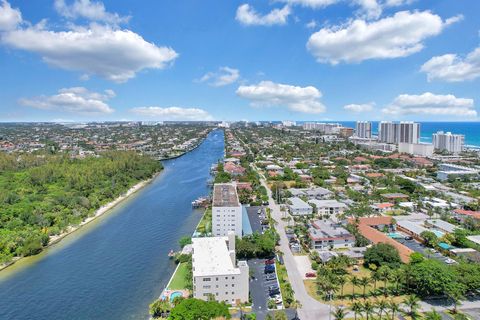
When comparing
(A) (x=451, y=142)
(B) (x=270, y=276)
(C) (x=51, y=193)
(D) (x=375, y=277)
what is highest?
(A) (x=451, y=142)

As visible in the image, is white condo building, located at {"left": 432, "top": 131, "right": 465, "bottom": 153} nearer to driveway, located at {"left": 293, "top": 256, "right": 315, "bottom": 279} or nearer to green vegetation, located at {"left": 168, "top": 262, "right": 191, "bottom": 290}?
driveway, located at {"left": 293, "top": 256, "right": 315, "bottom": 279}

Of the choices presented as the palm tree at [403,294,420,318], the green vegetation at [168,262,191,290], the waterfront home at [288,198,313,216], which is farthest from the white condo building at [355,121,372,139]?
the palm tree at [403,294,420,318]

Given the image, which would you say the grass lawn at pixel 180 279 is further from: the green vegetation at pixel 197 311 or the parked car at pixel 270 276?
the parked car at pixel 270 276

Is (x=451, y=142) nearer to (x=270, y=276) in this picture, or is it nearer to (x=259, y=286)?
(x=270, y=276)

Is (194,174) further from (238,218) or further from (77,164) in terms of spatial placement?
(238,218)


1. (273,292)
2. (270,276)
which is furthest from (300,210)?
(273,292)

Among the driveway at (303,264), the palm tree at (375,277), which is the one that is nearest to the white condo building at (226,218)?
the driveway at (303,264)
